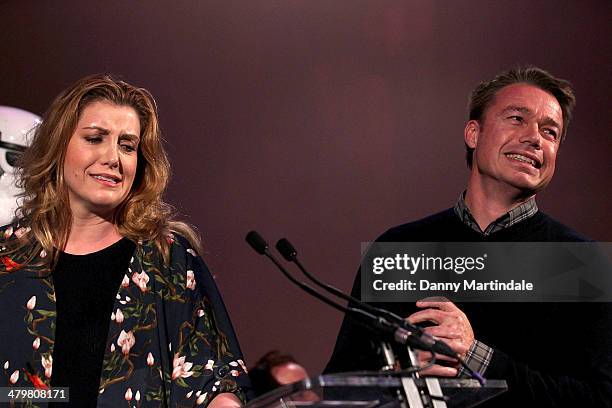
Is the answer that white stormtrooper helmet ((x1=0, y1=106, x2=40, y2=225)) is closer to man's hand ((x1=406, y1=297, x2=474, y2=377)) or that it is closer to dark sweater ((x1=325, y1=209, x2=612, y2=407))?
dark sweater ((x1=325, y1=209, x2=612, y2=407))

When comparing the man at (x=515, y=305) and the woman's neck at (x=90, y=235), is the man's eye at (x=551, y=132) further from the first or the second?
the woman's neck at (x=90, y=235)

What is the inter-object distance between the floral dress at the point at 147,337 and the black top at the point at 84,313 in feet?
0.07

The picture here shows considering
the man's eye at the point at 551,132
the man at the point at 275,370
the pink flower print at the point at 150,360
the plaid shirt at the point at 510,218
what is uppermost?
the man's eye at the point at 551,132

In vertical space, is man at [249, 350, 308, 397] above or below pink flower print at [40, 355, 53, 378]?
below

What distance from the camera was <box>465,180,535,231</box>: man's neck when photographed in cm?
246

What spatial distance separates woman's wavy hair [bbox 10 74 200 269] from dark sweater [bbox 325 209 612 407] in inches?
23.6

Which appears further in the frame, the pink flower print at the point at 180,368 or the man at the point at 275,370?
the man at the point at 275,370

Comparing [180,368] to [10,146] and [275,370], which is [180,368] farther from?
[10,146]

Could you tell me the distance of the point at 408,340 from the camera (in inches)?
58.1

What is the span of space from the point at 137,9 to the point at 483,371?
2310 mm

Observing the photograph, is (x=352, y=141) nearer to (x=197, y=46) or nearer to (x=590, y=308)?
(x=197, y=46)

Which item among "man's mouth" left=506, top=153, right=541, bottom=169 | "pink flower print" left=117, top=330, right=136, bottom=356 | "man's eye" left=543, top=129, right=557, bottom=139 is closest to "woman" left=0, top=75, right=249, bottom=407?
"pink flower print" left=117, top=330, right=136, bottom=356

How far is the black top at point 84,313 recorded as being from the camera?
79.1 inches

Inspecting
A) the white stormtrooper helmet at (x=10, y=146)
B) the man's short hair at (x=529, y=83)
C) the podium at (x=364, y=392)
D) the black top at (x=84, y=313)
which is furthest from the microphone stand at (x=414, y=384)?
the white stormtrooper helmet at (x=10, y=146)
